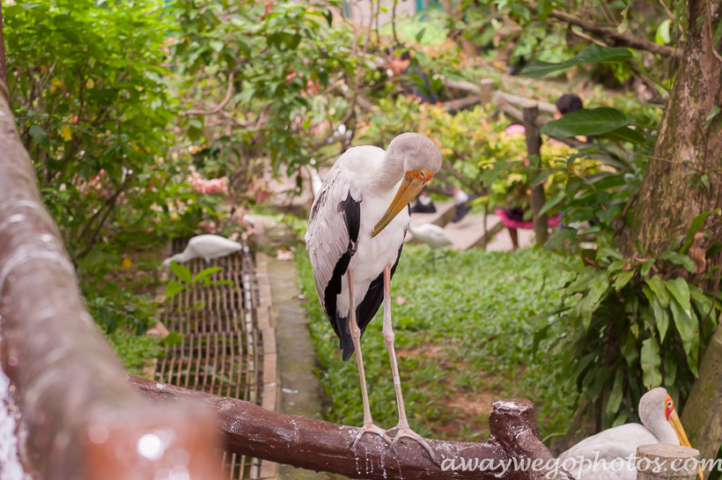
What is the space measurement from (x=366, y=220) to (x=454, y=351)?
114 inches

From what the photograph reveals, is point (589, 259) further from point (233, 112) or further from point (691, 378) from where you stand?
point (233, 112)

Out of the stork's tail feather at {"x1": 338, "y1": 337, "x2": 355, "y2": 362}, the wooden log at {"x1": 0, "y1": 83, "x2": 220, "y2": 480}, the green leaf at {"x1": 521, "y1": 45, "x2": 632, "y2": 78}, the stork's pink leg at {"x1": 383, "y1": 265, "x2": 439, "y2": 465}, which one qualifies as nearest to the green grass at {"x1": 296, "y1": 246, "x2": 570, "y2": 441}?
the green leaf at {"x1": 521, "y1": 45, "x2": 632, "y2": 78}

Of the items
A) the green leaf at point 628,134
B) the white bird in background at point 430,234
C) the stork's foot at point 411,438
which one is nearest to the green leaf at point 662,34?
the white bird in background at point 430,234

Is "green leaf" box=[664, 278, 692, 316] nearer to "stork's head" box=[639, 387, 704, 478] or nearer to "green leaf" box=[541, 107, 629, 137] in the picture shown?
"stork's head" box=[639, 387, 704, 478]

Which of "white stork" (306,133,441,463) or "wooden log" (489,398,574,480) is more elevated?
"white stork" (306,133,441,463)

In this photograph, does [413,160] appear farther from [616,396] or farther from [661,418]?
[616,396]

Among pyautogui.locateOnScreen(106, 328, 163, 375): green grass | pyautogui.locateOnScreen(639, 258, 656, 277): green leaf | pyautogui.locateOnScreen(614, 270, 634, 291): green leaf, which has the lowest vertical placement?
pyautogui.locateOnScreen(106, 328, 163, 375): green grass

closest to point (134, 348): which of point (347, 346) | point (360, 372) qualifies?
point (347, 346)

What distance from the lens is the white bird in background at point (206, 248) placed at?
533cm

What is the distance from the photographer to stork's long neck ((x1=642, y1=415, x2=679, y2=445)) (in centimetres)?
260

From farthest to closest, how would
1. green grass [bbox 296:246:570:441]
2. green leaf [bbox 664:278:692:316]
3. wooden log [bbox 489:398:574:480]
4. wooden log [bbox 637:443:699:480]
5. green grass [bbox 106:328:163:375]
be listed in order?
1. green grass [bbox 106:328:163:375]
2. green grass [bbox 296:246:570:441]
3. green leaf [bbox 664:278:692:316]
4. wooden log [bbox 489:398:574:480]
5. wooden log [bbox 637:443:699:480]

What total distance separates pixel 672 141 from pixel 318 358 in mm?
2637

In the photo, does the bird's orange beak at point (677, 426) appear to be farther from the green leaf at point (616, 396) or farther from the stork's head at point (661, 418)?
the green leaf at point (616, 396)

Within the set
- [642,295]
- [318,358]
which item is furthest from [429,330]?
[642,295]
